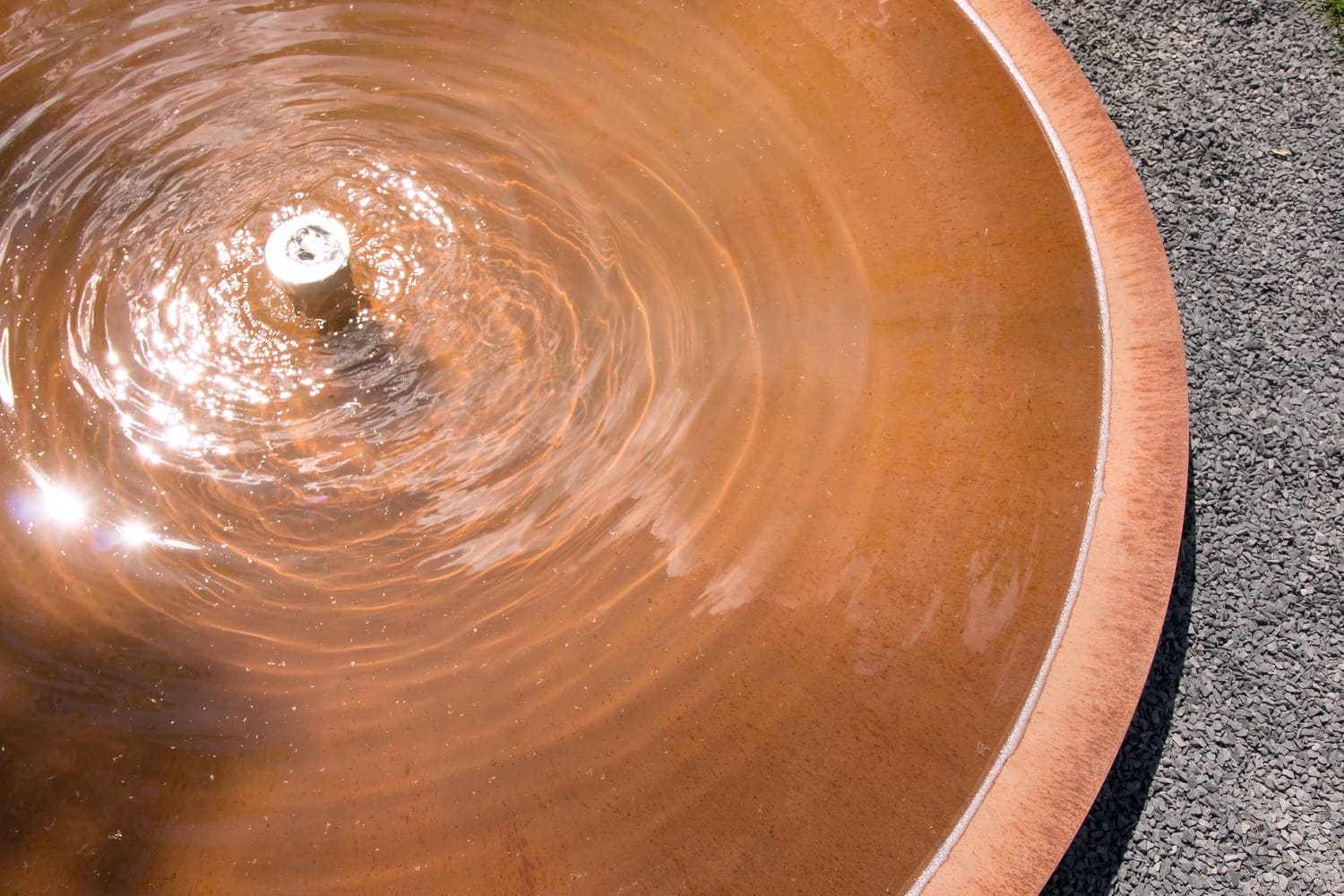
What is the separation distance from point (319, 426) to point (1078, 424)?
2.36 meters

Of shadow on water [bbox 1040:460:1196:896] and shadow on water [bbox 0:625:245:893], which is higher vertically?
shadow on water [bbox 0:625:245:893]

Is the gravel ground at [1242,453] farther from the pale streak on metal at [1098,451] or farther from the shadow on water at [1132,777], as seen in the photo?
the pale streak on metal at [1098,451]

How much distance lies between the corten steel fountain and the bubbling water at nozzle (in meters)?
0.01

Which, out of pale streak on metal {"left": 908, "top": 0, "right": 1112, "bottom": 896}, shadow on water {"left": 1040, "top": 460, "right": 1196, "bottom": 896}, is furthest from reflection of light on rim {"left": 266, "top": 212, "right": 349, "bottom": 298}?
shadow on water {"left": 1040, "top": 460, "right": 1196, "bottom": 896}

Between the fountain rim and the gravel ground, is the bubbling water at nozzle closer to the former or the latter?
the fountain rim

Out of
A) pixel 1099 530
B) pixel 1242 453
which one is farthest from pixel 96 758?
pixel 1242 453

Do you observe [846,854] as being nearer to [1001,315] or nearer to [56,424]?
[1001,315]

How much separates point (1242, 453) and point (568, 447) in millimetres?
2654

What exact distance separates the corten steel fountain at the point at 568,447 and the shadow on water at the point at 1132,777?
80 centimetres

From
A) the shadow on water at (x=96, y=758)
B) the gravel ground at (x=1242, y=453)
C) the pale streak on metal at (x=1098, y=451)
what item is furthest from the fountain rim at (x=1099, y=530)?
the shadow on water at (x=96, y=758)

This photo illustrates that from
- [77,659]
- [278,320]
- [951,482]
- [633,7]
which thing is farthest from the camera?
[633,7]

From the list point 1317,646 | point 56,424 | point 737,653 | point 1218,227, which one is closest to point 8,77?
point 56,424

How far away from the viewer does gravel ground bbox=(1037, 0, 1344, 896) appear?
10.0ft

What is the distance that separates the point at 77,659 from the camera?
2525 millimetres
